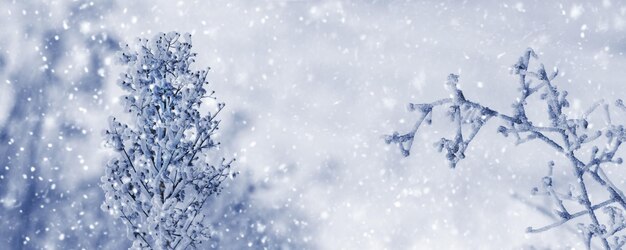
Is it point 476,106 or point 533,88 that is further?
point 533,88

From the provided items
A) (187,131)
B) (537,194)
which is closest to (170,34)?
(187,131)

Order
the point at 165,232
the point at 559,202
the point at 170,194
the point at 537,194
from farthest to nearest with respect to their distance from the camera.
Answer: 1. the point at 170,194
2. the point at 165,232
3. the point at 537,194
4. the point at 559,202

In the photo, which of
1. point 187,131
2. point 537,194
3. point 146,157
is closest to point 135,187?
point 146,157

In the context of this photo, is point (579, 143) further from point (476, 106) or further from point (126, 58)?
point (126, 58)

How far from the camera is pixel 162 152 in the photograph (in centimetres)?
1097

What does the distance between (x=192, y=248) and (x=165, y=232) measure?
0.55m

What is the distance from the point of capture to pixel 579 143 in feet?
11.7

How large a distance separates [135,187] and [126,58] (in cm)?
216

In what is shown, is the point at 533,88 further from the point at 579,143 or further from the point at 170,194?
the point at 170,194

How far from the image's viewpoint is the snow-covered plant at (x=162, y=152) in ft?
33.7

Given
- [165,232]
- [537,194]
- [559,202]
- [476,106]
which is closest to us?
[476,106]

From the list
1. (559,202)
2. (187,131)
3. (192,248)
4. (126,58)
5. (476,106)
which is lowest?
(559,202)

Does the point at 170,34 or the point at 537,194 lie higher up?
the point at 170,34

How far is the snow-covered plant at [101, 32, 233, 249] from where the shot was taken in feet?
33.7
